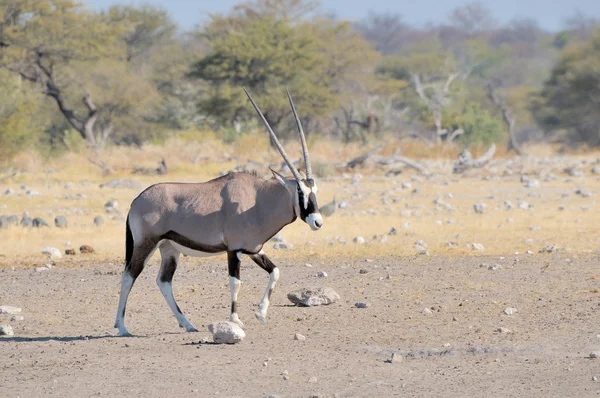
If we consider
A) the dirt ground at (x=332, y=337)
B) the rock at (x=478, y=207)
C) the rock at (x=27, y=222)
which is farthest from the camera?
the rock at (x=478, y=207)

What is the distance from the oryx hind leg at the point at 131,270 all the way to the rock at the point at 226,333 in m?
0.83

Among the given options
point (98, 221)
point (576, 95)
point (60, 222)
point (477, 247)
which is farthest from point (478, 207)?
point (576, 95)

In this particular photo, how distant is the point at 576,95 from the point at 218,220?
121 feet

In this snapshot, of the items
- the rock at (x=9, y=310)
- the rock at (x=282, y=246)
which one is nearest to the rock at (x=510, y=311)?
the rock at (x=9, y=310)

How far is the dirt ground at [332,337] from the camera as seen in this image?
602cm

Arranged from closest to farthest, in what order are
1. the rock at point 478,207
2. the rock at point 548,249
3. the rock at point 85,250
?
the rock at point 548,249 → the rock at point 85,250 → the rock at point 478,207

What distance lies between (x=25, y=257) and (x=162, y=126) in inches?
1169

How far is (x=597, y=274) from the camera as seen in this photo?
31.7ft

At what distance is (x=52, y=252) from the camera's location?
11.8m

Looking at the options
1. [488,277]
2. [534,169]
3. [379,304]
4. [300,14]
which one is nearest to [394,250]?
[488,277]

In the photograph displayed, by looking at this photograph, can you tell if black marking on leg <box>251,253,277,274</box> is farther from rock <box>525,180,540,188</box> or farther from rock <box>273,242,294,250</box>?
rock <box>525,180,540,188</box>

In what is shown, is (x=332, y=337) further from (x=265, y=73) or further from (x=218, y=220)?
(x=265, y=73)

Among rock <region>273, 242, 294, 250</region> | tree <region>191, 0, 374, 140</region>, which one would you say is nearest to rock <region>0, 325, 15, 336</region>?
rock <region>273, 242, 294, 250</region>

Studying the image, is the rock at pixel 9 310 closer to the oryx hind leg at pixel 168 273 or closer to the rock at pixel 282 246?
the oryx hind leg at pixel 168 273
